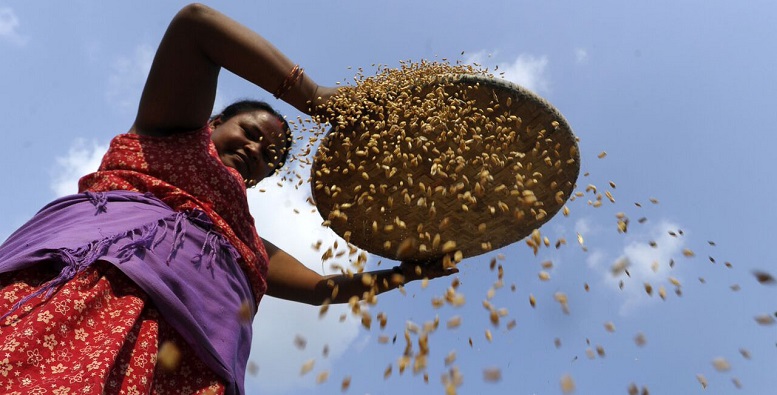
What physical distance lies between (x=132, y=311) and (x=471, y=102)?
156cm

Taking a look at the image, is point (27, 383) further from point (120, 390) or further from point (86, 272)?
point (86, 272)

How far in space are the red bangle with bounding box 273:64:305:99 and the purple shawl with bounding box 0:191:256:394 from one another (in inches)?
21.7

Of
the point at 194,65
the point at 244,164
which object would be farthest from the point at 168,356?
the point at 244,164

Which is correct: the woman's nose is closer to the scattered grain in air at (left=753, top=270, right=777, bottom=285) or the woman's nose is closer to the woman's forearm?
the woman's forearm

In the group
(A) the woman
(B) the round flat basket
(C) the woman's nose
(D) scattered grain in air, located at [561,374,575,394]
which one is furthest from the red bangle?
(D) scattered grain in air, located at [561,374,575,394]

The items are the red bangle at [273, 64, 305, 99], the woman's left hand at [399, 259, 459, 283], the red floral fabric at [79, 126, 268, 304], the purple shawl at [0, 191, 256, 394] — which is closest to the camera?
the purple shawl at [0, 191, 256, 394]

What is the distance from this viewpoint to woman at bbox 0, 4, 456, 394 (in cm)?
142

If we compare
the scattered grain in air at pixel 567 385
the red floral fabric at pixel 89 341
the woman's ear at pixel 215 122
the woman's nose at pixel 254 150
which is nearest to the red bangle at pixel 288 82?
the woman's nose at pixel 254 150

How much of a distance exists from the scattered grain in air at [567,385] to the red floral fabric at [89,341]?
1400 millimetres

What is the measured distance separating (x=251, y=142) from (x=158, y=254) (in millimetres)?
960

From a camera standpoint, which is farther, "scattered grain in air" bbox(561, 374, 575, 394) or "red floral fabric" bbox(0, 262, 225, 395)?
"scattered grain in air" bbox(561, 374, 575, 394)

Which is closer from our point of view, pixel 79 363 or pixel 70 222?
pixel 79 363

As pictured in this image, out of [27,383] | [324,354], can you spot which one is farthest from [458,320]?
[27,383]

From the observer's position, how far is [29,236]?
5.65 feet
